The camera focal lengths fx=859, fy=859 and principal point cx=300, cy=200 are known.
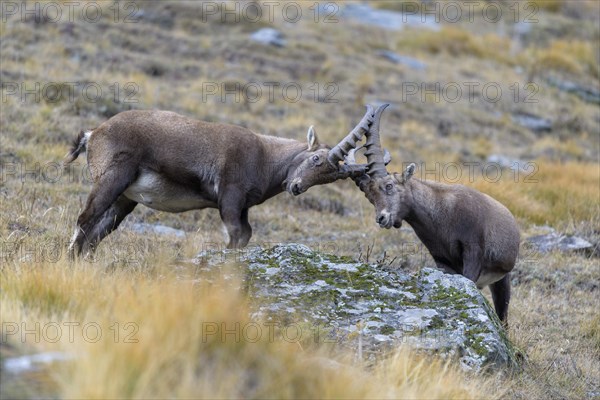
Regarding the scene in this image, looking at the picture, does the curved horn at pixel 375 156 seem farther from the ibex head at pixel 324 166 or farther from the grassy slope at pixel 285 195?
the grassy slope at pixel 285 195

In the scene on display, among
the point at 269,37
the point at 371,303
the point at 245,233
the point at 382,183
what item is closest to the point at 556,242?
the point at 382,183

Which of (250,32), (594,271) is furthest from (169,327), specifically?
(250,32)

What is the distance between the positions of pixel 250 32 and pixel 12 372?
21.8 metres

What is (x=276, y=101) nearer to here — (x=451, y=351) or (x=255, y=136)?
(x=255, y=136)

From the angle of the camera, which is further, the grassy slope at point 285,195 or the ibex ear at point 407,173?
the ibex ear at point 407,173

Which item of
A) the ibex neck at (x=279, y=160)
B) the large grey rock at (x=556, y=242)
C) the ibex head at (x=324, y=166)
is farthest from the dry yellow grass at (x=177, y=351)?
the large grey rock at (x=556, y=242)

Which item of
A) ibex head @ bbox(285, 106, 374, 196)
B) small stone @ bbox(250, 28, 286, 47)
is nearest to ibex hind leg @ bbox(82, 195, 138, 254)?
ibex head @ bbox(285, 106, 374, 196)

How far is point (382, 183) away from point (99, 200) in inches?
122

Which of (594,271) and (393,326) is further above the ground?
(393,326)

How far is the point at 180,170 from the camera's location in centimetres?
955

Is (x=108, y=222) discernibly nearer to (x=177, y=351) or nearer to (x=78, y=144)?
(x=78, y=144)

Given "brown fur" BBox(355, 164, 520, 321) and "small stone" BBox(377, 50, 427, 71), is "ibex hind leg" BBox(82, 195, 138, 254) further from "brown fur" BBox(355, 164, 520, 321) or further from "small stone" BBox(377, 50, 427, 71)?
"small stone" BBox(377, 50, 427, 71)

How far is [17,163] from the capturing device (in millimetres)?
12953

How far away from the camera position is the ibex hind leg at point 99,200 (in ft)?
29.8
